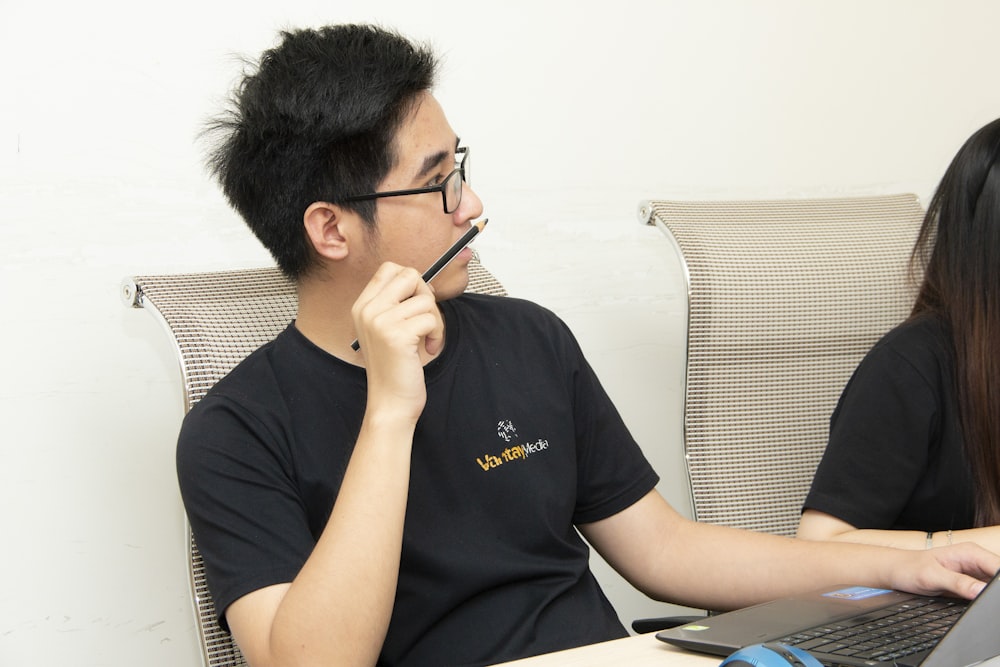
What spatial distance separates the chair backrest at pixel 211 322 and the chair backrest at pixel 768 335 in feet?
1.96

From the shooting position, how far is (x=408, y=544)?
115 cm

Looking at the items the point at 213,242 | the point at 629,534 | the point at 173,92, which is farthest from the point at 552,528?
the point at 173,92

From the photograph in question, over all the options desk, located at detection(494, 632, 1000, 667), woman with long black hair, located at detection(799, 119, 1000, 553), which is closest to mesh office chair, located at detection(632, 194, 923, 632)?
woman with long black hair, located at detection(799, 119, 1000, 553)

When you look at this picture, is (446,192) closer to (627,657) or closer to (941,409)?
(627,657)

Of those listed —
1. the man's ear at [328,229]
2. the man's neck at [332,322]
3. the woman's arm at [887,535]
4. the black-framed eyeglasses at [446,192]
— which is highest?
the black-framed eyeglasses at [446,192]

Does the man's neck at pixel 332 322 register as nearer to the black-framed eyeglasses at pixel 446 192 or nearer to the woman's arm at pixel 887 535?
the black-framed eyeglasses at pixel 446 192

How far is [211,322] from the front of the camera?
1.26m

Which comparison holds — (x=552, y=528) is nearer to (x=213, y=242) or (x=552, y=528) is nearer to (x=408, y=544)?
(x=408, y=544)

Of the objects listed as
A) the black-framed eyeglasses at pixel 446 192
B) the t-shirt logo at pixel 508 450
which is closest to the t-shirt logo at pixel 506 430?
the t-shirt logo at pixel 508 450

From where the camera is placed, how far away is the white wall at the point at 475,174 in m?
1.57

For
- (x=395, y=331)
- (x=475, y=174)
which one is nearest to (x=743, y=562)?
(x=395, y=331)

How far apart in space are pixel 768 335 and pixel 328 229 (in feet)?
2.31

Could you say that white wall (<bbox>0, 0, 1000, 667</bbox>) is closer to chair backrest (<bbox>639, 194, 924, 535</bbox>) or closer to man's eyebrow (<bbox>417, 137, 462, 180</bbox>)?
chair backrest (<bbox>639, 194, 924, 535</bbox>)

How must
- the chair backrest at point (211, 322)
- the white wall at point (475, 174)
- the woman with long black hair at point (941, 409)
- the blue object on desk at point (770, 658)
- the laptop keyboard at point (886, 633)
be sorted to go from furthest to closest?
1. the white wall at point (475, 174)
2. the woman with long black hair at point (941, 409)
3. the chair backrest at point (211, 322)
4. the laptop keyboard at point (886, 633)
5. the blue object on desk at point (770, 658)
